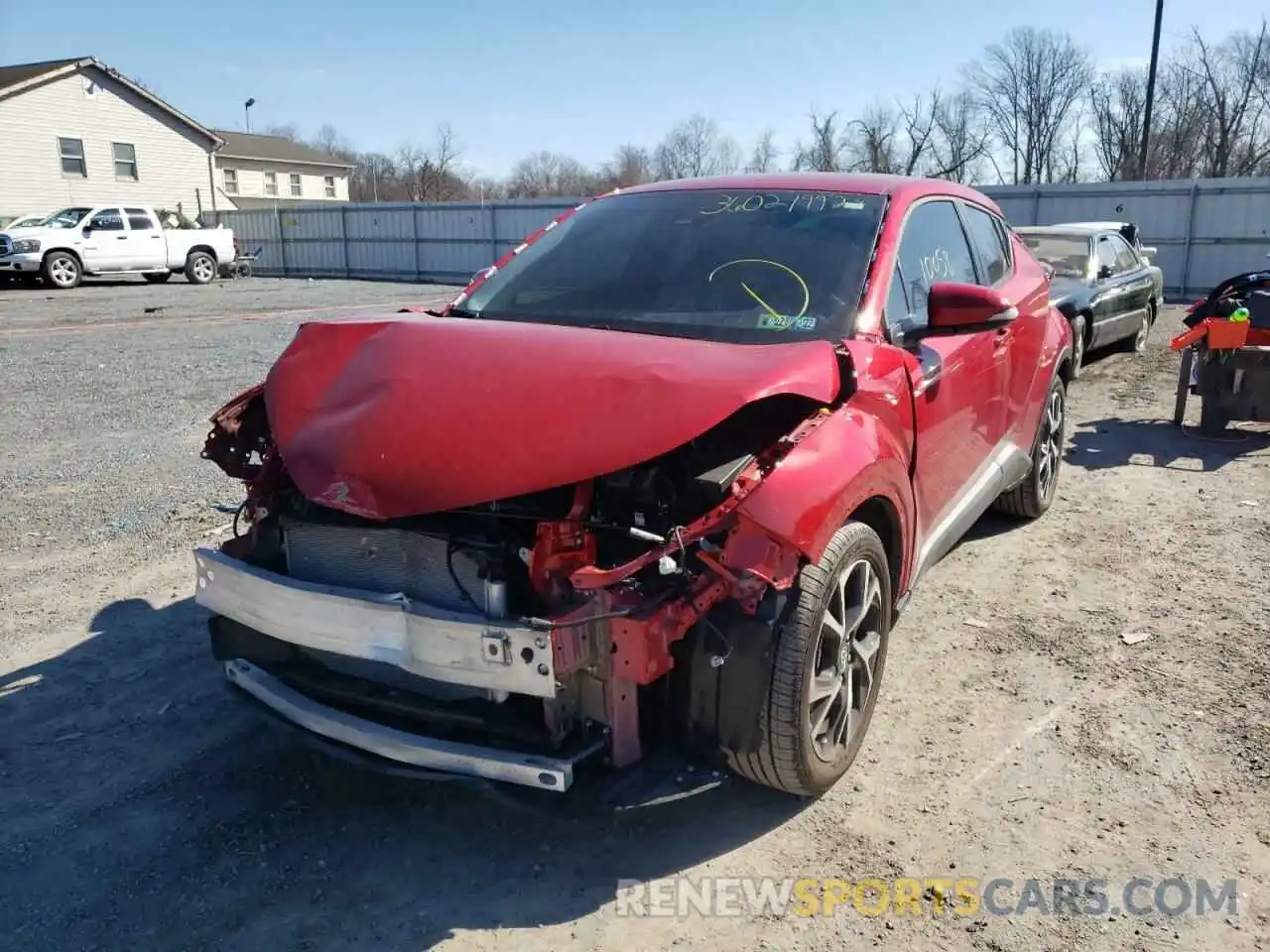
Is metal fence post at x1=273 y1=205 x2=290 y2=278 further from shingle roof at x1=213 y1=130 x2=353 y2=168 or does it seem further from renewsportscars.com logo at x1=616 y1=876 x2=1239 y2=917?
renewsportscars.com logo at x1=616 y1=876 x2=1239 y2=917

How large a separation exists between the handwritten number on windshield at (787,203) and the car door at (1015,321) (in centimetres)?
99

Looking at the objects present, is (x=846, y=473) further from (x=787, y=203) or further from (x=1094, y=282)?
(x=1094, y=282)

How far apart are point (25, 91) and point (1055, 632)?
111 feet

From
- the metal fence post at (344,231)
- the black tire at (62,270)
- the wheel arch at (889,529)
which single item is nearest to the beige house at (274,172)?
the metal fence post at (344,231)

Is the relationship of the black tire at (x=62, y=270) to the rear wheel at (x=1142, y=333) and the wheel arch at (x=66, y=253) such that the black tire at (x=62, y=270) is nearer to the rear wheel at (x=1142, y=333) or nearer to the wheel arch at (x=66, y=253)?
the wheel arch at (x=66, y=253)

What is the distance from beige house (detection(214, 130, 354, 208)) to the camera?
156 ft

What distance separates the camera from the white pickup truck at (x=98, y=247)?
22.2 m

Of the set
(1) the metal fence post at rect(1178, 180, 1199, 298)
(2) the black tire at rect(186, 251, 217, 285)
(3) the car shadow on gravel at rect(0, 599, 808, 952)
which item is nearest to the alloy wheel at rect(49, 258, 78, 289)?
(2) the black tire at rect(186, 251, 217, 285)

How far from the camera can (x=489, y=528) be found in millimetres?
2650

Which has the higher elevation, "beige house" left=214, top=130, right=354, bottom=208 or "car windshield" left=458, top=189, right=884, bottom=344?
"beige house" left=214, top=130, right=354, bottom=208

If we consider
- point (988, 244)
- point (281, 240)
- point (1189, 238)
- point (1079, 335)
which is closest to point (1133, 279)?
point (1079, 335)

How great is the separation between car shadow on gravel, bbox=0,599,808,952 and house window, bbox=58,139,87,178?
32442 millimetres

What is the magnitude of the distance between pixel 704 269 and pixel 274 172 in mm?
51781

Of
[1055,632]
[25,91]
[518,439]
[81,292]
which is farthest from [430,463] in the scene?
[25,91]
